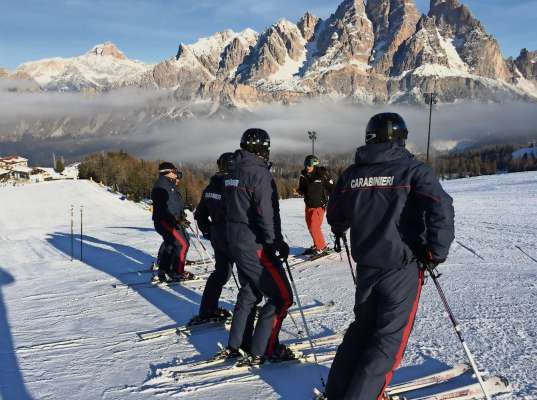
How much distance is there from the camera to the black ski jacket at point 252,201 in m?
4.02

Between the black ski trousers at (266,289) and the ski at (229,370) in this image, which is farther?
the black ski trousers at (266,289)

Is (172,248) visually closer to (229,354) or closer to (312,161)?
(312,161)

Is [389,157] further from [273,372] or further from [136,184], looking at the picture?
[136,184]

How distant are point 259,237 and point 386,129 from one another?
1.59 m

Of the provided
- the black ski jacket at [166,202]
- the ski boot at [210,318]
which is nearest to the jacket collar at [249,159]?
the ski boot at [210,318]

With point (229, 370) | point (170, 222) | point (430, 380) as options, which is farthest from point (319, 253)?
point (430, 380)

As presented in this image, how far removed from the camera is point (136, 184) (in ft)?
228

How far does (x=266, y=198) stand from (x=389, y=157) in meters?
1.33

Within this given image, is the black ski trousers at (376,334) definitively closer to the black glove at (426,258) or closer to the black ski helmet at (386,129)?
the black glove at (426,258)

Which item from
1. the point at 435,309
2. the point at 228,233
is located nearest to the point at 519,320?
the point at 435,309

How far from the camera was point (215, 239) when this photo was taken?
5.04 meters

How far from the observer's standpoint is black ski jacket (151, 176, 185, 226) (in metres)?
7.38

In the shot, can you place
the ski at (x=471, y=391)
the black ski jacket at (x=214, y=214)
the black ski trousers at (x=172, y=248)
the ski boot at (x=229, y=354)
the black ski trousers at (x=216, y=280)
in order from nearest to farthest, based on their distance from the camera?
the ski at (x=471, y=391) < the ski boot at (x=229, y=354) < the black ski jacket at (x=214, y=214) < the black ski trousers at (x=216, y=280) < the black ski trousers at (x=172, y=248)

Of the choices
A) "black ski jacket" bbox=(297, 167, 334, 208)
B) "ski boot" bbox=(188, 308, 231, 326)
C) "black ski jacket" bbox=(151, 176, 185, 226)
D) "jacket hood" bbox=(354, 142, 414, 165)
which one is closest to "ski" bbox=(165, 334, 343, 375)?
"ski boot" bbox=(188, 308, 231, 326)
